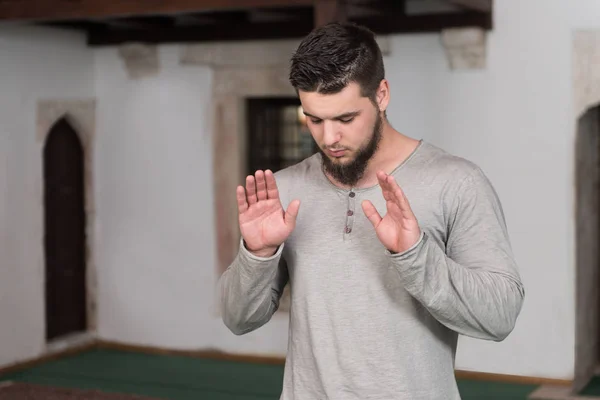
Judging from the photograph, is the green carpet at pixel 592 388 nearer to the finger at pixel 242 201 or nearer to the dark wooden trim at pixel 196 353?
the dark wooden trim at pixel 196 353

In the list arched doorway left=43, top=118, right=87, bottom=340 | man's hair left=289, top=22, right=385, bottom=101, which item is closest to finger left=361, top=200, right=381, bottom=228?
man's hair left=289, top=22, right=385, bottom=101

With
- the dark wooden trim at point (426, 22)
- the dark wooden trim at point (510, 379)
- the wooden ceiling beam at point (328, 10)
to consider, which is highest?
the dark wooden trim at point (426, 22)

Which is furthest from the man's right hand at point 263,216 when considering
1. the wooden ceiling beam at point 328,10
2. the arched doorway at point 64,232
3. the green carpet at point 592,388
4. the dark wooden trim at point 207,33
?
the arched doorway at point 64,232

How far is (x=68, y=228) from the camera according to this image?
912 cm

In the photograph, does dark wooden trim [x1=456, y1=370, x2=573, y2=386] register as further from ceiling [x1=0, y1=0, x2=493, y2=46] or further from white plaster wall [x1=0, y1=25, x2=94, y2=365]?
white plaster wall [x1=0, y1=25, x2=94, y2=365]

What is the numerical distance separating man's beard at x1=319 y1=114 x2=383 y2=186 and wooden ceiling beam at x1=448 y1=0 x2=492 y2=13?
4.77m

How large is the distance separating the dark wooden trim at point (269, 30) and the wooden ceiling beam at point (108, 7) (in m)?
1.32

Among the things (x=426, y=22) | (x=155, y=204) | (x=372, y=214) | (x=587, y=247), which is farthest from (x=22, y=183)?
(x=372, y=214)

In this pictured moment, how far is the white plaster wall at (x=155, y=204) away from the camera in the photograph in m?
8.68

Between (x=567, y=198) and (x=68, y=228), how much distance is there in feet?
15.3

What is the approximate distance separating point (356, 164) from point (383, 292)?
11.4 inches

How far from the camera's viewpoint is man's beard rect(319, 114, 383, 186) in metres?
2.11

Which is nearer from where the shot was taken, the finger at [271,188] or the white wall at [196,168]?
the finger at [271,188]

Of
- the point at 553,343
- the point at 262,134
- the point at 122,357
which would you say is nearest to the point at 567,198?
the point at 553,343
